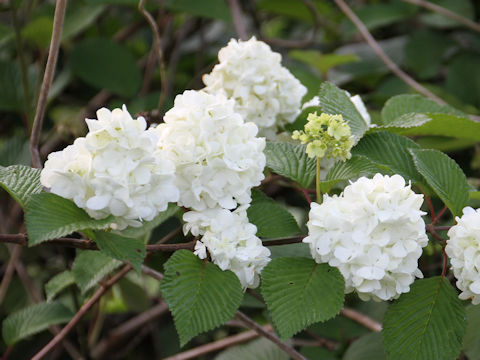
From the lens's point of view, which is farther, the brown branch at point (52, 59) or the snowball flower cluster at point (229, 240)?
the brown branch at point (52, 59)

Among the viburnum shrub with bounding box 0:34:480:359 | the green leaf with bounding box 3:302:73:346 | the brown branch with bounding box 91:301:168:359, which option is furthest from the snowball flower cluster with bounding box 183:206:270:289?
the brown branch with bounding box 91:301:168:359

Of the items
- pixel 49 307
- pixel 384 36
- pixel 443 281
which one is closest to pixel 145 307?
pixel 49 307

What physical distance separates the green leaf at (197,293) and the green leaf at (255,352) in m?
0.60

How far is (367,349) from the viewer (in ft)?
3.95

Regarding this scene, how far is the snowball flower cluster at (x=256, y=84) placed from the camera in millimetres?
971

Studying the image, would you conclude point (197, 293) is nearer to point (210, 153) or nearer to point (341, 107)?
point (210, 153)

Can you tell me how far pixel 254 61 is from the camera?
0.98 m

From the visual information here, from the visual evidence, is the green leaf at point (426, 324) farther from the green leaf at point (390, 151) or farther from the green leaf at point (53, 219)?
the green leaf at point (53, 219)

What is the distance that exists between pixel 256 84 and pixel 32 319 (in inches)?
25.8

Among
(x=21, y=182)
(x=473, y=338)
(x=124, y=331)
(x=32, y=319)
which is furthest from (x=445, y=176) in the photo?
(x=124, y=331)

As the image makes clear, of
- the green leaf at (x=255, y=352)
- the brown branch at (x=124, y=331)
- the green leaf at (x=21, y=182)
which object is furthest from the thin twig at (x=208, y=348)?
the green leaf at (x=21, y=182)

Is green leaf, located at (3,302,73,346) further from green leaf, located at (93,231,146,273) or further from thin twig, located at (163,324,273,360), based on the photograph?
green leaf, located at (93,231,146,273)

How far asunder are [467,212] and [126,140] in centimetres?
43

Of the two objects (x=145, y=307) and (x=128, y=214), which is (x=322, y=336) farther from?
(x=128, y=214)
